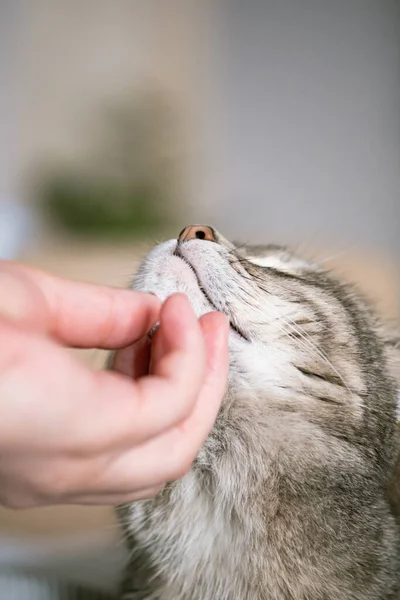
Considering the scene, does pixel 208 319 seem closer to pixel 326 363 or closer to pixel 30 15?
pixel 326 363

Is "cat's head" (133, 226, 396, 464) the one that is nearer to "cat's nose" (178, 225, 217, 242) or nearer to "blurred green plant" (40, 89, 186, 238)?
"cat's nose" (178, 225, 217, 242)

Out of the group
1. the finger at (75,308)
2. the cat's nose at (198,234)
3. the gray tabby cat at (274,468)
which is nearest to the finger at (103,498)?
the finger at (75,308)

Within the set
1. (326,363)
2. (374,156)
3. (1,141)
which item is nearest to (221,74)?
(374,156)

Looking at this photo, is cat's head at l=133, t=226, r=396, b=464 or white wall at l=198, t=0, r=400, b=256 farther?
white wall at l=198, t=0, r=400, b=256

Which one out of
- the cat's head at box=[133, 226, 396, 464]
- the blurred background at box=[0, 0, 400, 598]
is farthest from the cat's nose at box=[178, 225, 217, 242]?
the blurred background at box=[0, 0, 400, 598]

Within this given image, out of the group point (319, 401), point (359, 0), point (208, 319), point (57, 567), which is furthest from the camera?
point (359, 0)

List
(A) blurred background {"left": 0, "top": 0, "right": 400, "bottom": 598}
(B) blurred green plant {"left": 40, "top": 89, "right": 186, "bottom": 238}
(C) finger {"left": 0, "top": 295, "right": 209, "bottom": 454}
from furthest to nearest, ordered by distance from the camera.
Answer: (B) blurred green plant {"left": 40, "top": 89, "right": 186, "bottom": 238}
(A) blurred background {"left": 0, "top": 0, "right": 400, "bottom": 598}
(C) finger {"left": 0, "top": 295, "right": 209, "bottom": 454}
